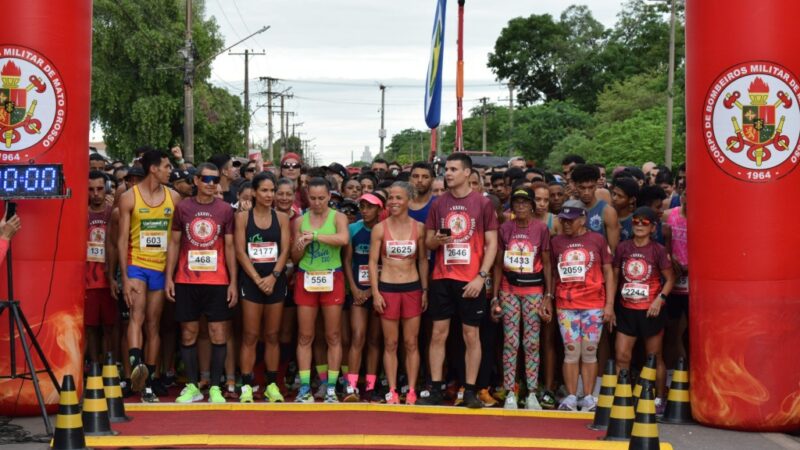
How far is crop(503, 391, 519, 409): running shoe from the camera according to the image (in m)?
10.6

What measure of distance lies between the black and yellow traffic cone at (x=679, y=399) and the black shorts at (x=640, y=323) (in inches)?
31.7

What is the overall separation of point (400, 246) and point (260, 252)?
1.32 m

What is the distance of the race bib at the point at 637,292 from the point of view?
34.7 ft

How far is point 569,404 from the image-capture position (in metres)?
10.6

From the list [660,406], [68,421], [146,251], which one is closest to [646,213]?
[660,406]

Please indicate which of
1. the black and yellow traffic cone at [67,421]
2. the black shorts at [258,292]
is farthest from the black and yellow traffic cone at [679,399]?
the black and yellow traffic cone at [67,421]

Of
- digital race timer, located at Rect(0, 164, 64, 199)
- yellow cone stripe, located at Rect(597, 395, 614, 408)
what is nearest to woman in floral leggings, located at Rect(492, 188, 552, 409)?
yellow cone stripe, located at Rect(597, 395, 614, 408)

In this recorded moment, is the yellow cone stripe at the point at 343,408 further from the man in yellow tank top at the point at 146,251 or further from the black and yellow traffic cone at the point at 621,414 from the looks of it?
the black and yellow traffic cone at the point at 621,414

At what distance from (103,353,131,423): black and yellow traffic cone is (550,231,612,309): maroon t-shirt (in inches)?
158

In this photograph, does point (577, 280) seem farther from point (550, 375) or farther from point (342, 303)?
point (342, 303)

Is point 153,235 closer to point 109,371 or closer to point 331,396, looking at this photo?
point 109,371

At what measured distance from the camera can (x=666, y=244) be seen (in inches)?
437

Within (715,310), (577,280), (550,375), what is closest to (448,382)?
(550,375)

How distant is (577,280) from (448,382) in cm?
186
